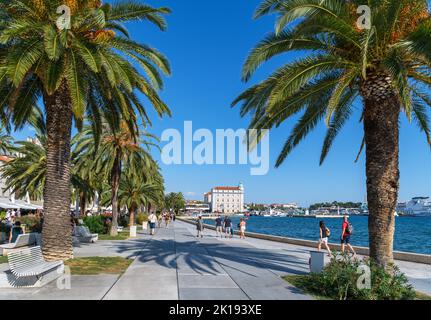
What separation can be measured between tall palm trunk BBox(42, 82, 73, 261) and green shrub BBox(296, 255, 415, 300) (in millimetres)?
7859

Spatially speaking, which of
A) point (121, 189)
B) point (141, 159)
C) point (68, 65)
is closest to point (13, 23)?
point (68, 65)

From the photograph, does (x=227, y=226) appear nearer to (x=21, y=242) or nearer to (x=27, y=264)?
(x=21, y=242)

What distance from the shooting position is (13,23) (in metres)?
11.1

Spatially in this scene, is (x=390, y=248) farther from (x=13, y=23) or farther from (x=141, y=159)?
(x=141, y=159)

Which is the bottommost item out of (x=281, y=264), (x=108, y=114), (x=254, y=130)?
(x=281, y=264)

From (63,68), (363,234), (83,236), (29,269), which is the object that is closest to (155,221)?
(83,236)

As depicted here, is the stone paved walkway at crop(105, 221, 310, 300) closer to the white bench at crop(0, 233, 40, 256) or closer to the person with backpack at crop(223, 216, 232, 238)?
the white bench at crop(0, 233, 40, 256)

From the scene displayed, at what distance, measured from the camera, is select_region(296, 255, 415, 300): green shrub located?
8.26 meters

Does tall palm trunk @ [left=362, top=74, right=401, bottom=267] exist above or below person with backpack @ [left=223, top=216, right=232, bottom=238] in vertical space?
above

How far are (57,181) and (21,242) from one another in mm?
3838

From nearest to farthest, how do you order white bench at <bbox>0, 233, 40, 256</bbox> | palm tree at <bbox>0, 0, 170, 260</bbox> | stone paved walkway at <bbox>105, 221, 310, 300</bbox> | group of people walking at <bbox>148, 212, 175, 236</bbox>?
stone paved walkway at <bbox>105, 221, 310, 300</bbox> < palm tree at <bbox>0, 0, 170, 260</bbox> < white bench at <bbox>0, 233, 40, 256</bbox> < group of people walking at <bbox>148, 212, 175, 236</bbox>

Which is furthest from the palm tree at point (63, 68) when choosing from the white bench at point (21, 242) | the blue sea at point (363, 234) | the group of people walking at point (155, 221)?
the blue sea at point (363, 234)

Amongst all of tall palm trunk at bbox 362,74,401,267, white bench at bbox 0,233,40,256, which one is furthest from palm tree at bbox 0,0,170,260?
tall palm trunk at bbox 362,74,401,267
